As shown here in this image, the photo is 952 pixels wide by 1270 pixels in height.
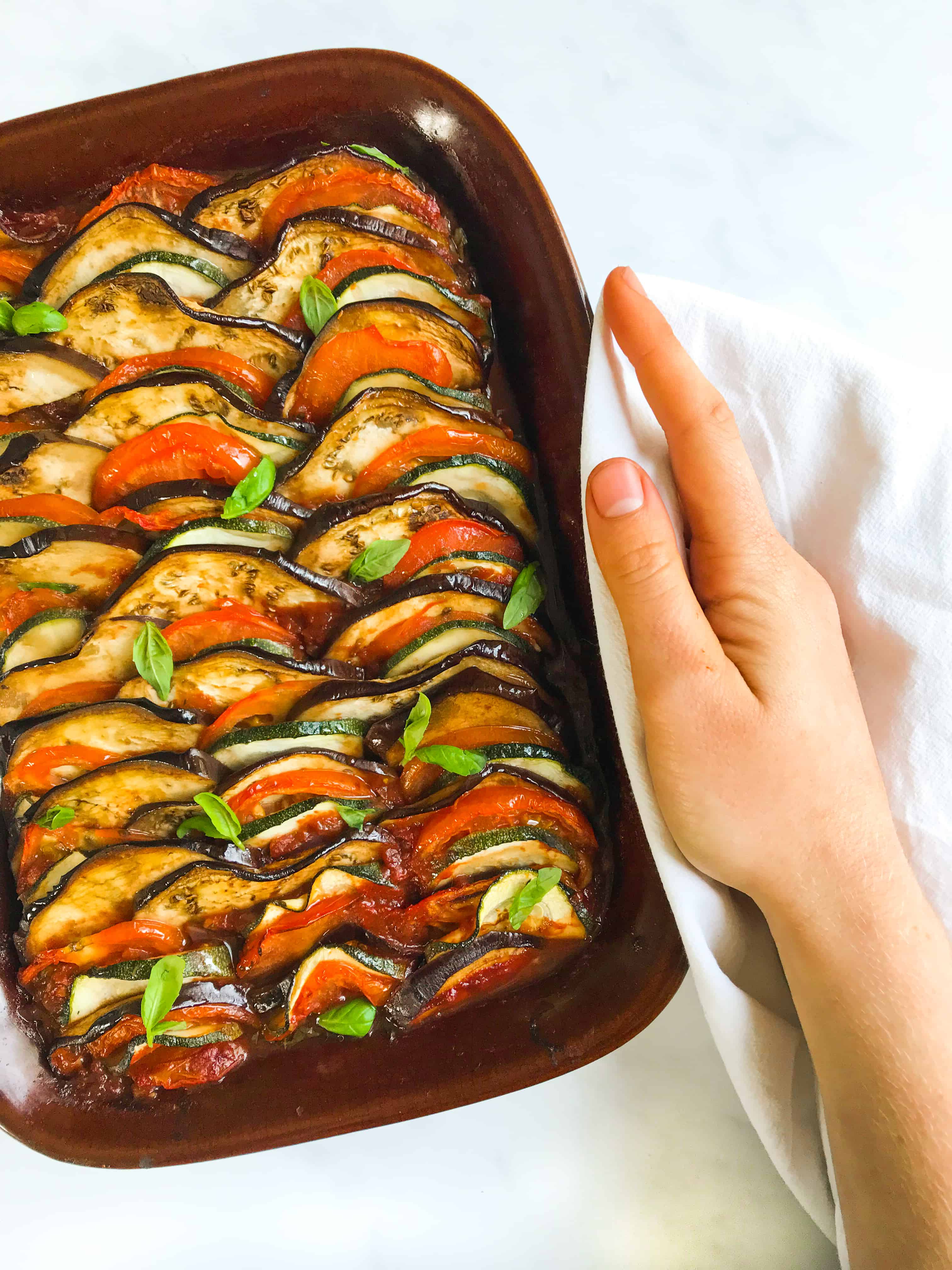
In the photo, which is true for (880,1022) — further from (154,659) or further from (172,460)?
(172,460)

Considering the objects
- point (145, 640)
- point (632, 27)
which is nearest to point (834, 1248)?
point (145, 640)

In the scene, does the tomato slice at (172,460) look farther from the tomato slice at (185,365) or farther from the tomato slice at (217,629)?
the tomato slice at (217,629)

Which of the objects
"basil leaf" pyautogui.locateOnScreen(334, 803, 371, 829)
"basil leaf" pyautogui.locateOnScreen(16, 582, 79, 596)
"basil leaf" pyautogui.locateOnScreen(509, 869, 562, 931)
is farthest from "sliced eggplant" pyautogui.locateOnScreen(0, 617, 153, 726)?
"basil leaf" pyautogui.locateOnScreen(509, 869, 562, 931)


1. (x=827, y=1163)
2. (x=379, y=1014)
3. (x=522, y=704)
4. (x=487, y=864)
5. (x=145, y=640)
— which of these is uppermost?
(x=145, y=640)

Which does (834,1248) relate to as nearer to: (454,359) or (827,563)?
(827,563)

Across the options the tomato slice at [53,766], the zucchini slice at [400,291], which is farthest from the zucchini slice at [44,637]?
the zucchini slice at [400,291]

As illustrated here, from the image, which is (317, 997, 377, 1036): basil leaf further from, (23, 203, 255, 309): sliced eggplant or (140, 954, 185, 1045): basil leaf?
(23, 203, 255, 309): sliced eggplant
